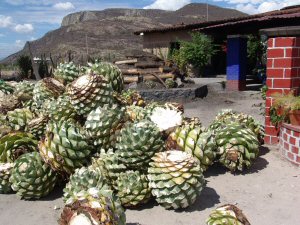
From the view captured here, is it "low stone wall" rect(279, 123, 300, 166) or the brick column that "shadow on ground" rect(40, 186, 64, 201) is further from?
the brick column

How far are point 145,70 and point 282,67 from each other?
11548 mm

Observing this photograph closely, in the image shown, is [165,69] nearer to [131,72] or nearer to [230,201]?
[131,72]

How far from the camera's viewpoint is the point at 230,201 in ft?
12.0

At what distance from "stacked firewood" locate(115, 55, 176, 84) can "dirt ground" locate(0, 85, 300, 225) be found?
11020mm

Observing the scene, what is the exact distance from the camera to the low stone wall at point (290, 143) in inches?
176

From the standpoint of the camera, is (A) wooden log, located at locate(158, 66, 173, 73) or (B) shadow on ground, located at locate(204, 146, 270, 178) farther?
(A) wooden log, located at locate(158, 66, 173, 73)

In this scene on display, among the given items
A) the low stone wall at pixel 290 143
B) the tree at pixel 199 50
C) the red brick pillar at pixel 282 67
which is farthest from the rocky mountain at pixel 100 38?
the low stone wall at pixel 290 143

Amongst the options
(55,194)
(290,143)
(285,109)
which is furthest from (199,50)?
(55,194)

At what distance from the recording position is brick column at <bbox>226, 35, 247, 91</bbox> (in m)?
15.8

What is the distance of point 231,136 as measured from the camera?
4.21 m

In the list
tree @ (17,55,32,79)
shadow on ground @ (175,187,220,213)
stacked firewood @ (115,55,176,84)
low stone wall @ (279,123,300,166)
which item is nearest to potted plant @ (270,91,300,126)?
low stone wall @ (279,123,300,166)

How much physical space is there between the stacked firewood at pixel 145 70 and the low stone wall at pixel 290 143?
10481mm

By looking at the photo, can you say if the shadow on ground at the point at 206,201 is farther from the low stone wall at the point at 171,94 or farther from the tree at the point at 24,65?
the tree at the point at 24,65

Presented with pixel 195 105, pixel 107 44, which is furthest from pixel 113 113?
pixel 107 44
